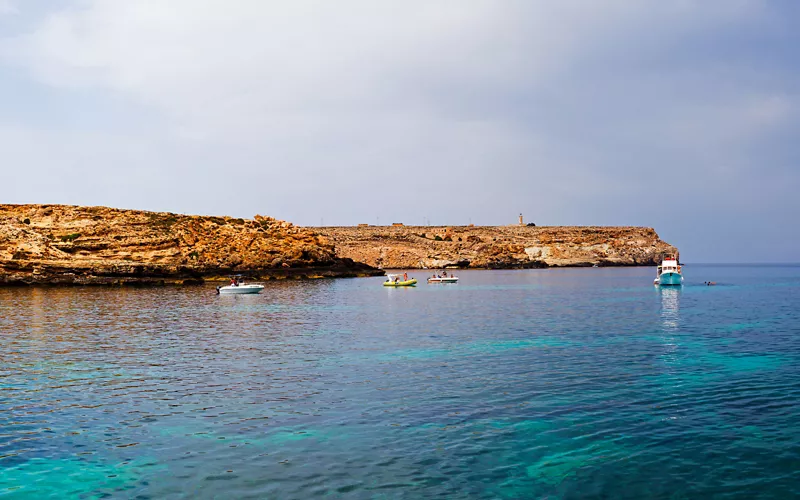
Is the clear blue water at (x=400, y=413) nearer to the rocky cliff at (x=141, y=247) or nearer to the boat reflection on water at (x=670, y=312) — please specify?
the boat reflection on water at (x=670, y=312)

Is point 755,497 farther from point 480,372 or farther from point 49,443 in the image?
point 49,443

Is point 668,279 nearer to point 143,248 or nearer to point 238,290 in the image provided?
point 238,290

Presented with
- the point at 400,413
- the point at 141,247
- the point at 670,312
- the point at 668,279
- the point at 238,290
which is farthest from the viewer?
the point at 141,247

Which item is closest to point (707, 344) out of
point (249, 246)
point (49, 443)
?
point (49, 443)

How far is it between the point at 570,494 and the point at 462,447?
140 inches

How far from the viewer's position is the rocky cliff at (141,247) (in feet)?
318

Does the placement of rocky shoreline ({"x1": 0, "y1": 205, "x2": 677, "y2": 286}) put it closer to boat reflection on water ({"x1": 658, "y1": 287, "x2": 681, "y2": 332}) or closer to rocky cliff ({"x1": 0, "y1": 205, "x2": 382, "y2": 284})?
rocky cliff ({"x1": 0, "y1": 205, "x2": 382, "y2": 284})

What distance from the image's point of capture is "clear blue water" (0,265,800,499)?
13.5 meters

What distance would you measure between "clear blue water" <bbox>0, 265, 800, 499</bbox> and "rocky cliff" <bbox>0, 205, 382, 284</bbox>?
205 feet

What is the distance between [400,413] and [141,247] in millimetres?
97831

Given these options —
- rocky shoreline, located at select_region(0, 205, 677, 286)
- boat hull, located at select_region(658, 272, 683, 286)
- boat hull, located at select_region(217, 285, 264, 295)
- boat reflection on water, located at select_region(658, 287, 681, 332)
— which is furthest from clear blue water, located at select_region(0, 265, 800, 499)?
rocky shoreline, located at select_region(0, 205, 677, 286)

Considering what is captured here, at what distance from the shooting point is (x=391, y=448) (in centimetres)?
1562

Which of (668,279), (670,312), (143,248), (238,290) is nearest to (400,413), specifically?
(670,312)

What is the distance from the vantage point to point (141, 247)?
106 metres
